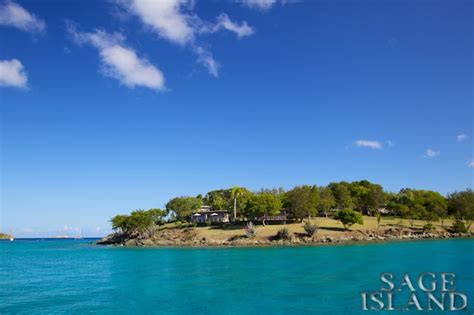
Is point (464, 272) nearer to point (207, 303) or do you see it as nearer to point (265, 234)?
point (207, 303)

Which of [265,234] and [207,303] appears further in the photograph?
[265,234]

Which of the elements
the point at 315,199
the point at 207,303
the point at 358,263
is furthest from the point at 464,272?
the point at 315,199

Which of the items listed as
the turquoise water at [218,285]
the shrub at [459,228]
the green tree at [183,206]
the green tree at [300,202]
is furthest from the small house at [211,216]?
the turquoise water at [218,285]

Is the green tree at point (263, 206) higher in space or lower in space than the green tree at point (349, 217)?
higher

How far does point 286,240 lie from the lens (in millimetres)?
100688

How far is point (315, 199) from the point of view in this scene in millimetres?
121375

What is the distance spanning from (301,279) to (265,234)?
65.1 metres

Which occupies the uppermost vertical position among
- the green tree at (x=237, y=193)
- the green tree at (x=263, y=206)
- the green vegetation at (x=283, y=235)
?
the green tree at (x=237, y=193)

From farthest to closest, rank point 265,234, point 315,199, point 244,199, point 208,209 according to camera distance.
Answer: point 208,209 → point 244,199 → point 315,199 → point 265,234

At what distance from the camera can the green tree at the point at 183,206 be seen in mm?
137750

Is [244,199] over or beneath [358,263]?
over

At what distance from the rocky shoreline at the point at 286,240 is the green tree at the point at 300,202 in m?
13.6

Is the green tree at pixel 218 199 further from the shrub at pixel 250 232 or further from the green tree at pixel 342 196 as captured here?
the green tree at pixel 342 196

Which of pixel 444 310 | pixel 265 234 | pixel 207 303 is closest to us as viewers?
pixel 444 310
